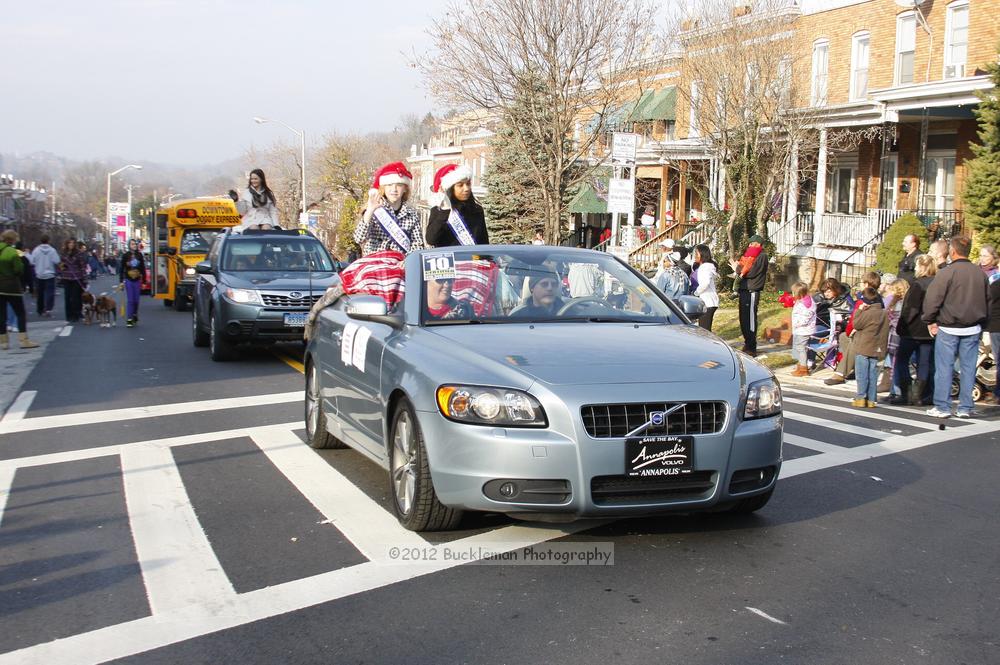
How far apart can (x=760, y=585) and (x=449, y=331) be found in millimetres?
2261

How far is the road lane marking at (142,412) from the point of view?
9.55m

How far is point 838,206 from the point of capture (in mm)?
30219

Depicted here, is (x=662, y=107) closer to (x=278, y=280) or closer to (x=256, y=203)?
(x=256, y=203)

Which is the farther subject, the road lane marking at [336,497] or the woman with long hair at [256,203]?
the woman with long hair at [256,203]

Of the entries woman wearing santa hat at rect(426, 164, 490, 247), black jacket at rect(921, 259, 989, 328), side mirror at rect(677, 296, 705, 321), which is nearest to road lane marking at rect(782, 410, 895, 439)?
black jacket at rect(921, 259, 989, 328)

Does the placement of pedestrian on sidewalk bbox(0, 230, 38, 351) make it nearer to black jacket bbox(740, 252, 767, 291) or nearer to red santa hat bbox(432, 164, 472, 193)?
red santa hat bbox(432, 164, 472, 193)

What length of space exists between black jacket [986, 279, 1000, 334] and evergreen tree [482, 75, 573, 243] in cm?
1466

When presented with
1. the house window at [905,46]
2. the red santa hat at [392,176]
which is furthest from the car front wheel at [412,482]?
the house window at [905,46]

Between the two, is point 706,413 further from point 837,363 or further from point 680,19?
point 680,19

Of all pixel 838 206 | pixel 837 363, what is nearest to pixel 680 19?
pixel 838 206

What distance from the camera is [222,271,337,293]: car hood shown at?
45.8ft

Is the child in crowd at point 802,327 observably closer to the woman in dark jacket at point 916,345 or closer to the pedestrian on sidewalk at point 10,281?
the woman in dark jacket at point 916,345

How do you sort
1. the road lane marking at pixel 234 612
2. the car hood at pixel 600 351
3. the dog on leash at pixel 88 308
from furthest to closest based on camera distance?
the dog on leash at pixel 88 308 → the car hood at pixel 600 351 → the road lane marking at pixel 234 612

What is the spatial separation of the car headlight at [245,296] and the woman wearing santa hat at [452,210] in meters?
4.62
